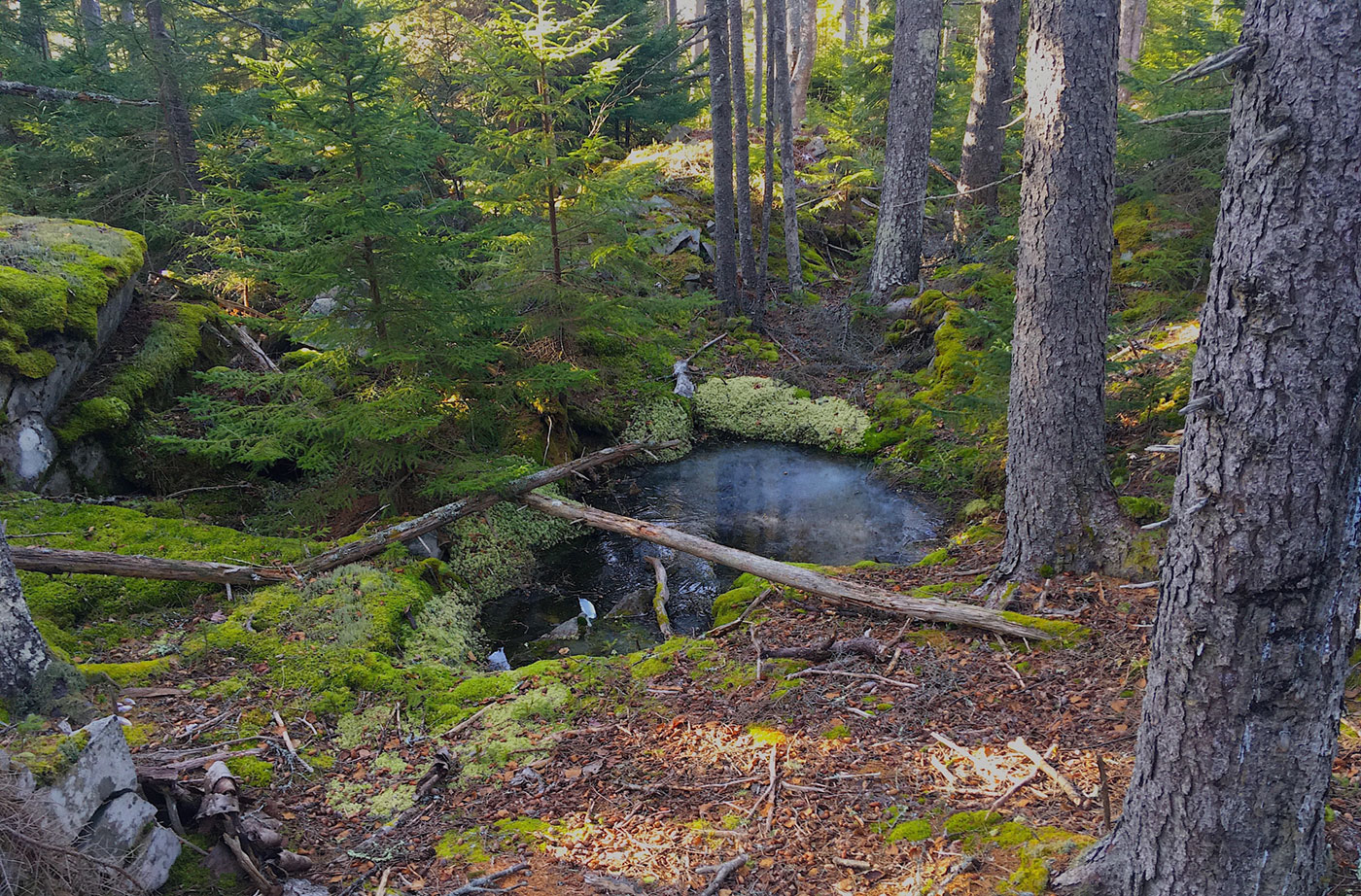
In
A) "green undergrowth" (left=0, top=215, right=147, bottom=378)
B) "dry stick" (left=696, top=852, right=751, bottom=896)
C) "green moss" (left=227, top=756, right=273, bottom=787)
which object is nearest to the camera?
"dry stick" (left=696, top=852, right=751, bottom=896)

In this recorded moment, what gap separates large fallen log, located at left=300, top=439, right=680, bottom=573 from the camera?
7508 millimetres

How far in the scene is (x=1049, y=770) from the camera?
4.19m

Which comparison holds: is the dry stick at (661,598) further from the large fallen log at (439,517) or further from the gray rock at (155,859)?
the gray rock at (155,859)

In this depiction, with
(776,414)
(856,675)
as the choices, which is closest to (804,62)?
(776,414)

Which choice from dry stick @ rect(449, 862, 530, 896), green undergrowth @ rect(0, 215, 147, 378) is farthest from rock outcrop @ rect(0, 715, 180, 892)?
green undergrowth @ rect(0, 215, 147, 378)

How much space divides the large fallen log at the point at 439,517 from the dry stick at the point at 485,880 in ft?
14.1

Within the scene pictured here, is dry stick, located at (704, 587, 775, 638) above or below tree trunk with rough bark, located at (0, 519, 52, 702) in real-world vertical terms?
below

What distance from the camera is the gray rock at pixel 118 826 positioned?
3480mm

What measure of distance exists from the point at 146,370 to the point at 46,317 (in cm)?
117

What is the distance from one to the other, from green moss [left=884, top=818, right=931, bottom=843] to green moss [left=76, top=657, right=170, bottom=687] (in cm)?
530

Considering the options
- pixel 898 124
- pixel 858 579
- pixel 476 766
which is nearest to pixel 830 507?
pixel 858 579

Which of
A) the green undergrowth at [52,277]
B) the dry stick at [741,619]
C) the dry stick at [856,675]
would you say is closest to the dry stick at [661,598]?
the dry stick at [741,619]

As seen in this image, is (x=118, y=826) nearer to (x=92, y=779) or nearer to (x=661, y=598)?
(x=92, y=779)

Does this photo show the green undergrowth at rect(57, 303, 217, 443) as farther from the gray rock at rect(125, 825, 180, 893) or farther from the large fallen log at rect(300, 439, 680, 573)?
the gray rock at rect(125, 825, 180, 893)
